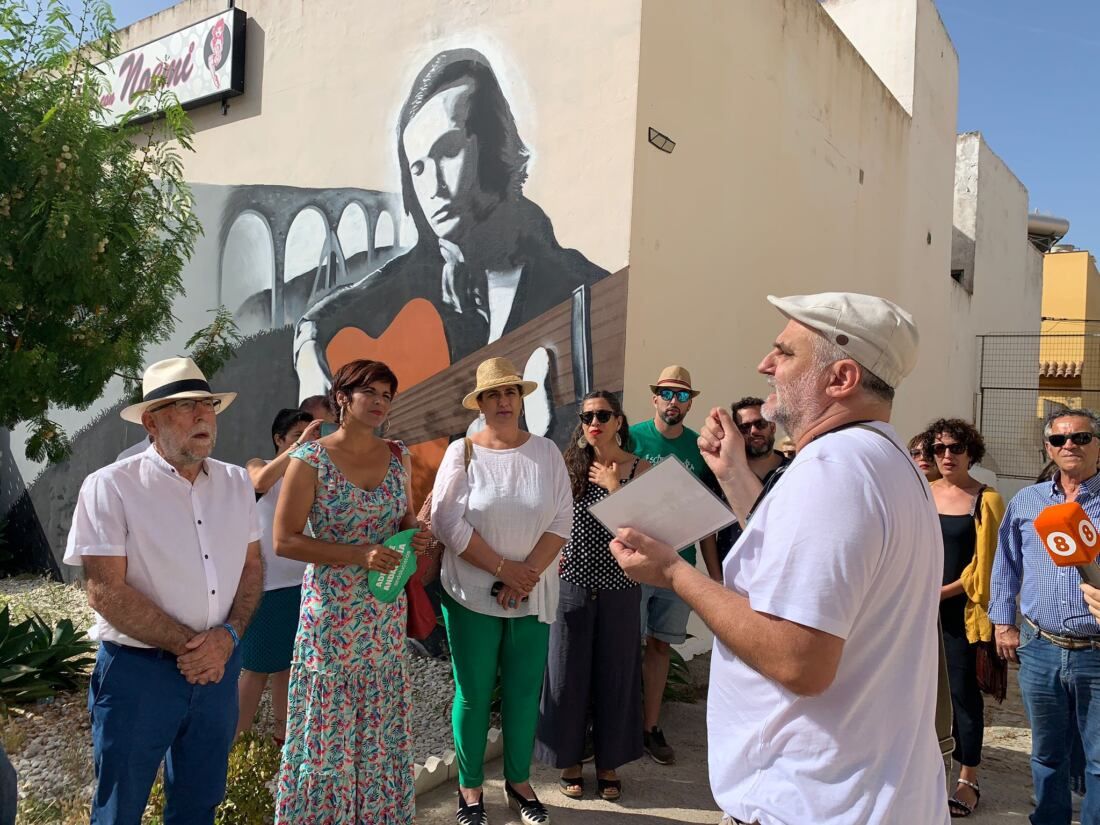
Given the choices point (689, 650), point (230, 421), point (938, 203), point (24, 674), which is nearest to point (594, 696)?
point (689, 650)

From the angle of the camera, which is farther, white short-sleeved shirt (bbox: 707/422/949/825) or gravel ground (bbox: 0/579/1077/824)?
gravel ground (bbox: 0/579/1077/824)

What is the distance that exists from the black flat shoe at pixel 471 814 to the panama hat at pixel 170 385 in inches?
81.4

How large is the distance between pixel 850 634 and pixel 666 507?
0.52 metres

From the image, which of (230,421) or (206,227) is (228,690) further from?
(206,227)

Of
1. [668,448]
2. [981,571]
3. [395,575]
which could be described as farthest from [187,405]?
[981,571]

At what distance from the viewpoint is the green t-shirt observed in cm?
454

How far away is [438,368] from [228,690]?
3.82 metres

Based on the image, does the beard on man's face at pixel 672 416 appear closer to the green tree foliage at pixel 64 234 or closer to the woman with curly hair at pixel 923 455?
the woman with curly hair at pixel 923 455

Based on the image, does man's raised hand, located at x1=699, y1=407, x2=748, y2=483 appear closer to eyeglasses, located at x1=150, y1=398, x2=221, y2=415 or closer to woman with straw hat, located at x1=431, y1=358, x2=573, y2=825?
woman with straw hat, located at x1=431, y1=358, x2=573, y2=825

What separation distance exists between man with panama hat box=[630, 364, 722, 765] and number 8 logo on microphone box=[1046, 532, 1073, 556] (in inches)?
70.0

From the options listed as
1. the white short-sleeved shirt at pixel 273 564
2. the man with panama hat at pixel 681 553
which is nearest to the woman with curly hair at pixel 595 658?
the man with panama hat at pixel 681 553

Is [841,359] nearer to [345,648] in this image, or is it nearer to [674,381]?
[345,648]

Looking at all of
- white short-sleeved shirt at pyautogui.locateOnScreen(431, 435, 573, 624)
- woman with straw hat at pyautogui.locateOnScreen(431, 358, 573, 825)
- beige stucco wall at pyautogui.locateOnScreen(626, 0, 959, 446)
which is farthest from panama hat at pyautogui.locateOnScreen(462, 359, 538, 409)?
beige stucco wall at pyautogui.locateOnScreen(626, 0, 959, 446)

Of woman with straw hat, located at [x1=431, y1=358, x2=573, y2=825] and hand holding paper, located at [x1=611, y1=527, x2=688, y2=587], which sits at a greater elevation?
hand holding paper, located at [x1=611, y1=527, x2=688, y2=587]
